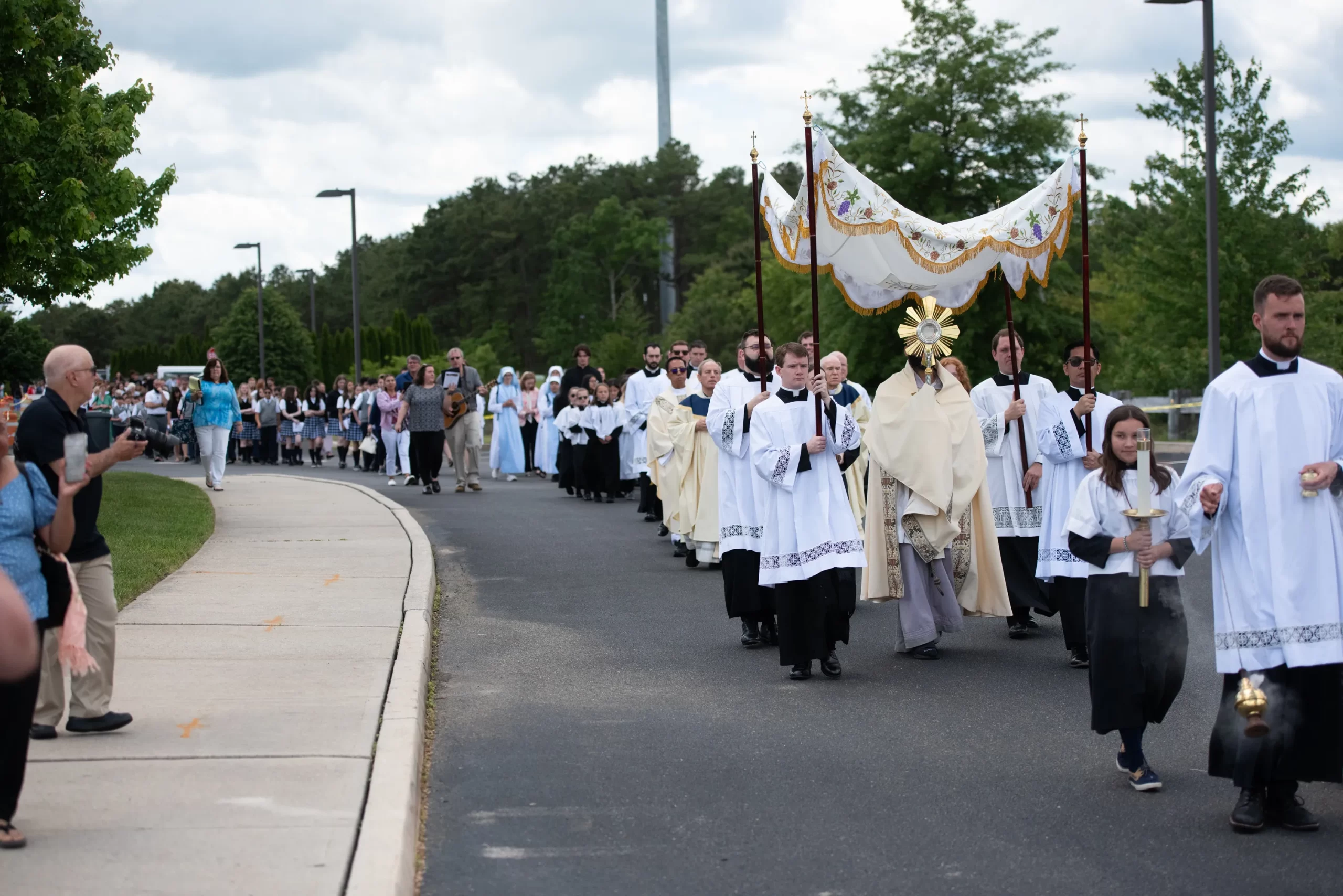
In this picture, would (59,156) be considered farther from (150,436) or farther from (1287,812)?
(1287,812)

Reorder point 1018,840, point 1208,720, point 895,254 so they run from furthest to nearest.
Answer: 1. point 895,254
2. point 1208,720
3. point 1018,840

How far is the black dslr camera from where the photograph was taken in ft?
20.9

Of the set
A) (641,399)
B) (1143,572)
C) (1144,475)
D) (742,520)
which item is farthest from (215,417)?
(1144,475)

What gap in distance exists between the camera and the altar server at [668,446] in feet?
48.2

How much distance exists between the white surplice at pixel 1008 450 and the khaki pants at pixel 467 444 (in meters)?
13.4

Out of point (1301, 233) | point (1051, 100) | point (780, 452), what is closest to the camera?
point (780, 452)

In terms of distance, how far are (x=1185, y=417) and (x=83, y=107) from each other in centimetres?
2201

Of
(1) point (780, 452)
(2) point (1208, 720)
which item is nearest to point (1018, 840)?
(2) point (1208, 720)

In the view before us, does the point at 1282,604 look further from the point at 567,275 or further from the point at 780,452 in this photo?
the point at 567,275

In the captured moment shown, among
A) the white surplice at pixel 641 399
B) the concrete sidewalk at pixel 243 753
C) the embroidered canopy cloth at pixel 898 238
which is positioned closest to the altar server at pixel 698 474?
the embroidered canopy cloth at pixel 898 238

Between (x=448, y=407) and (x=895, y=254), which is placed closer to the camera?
(x=895, y=254)

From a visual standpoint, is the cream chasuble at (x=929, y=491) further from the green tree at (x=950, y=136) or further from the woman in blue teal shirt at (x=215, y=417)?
the green tree at (x=950, y=136)

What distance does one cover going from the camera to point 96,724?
22.0 ft

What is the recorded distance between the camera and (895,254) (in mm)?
10789
